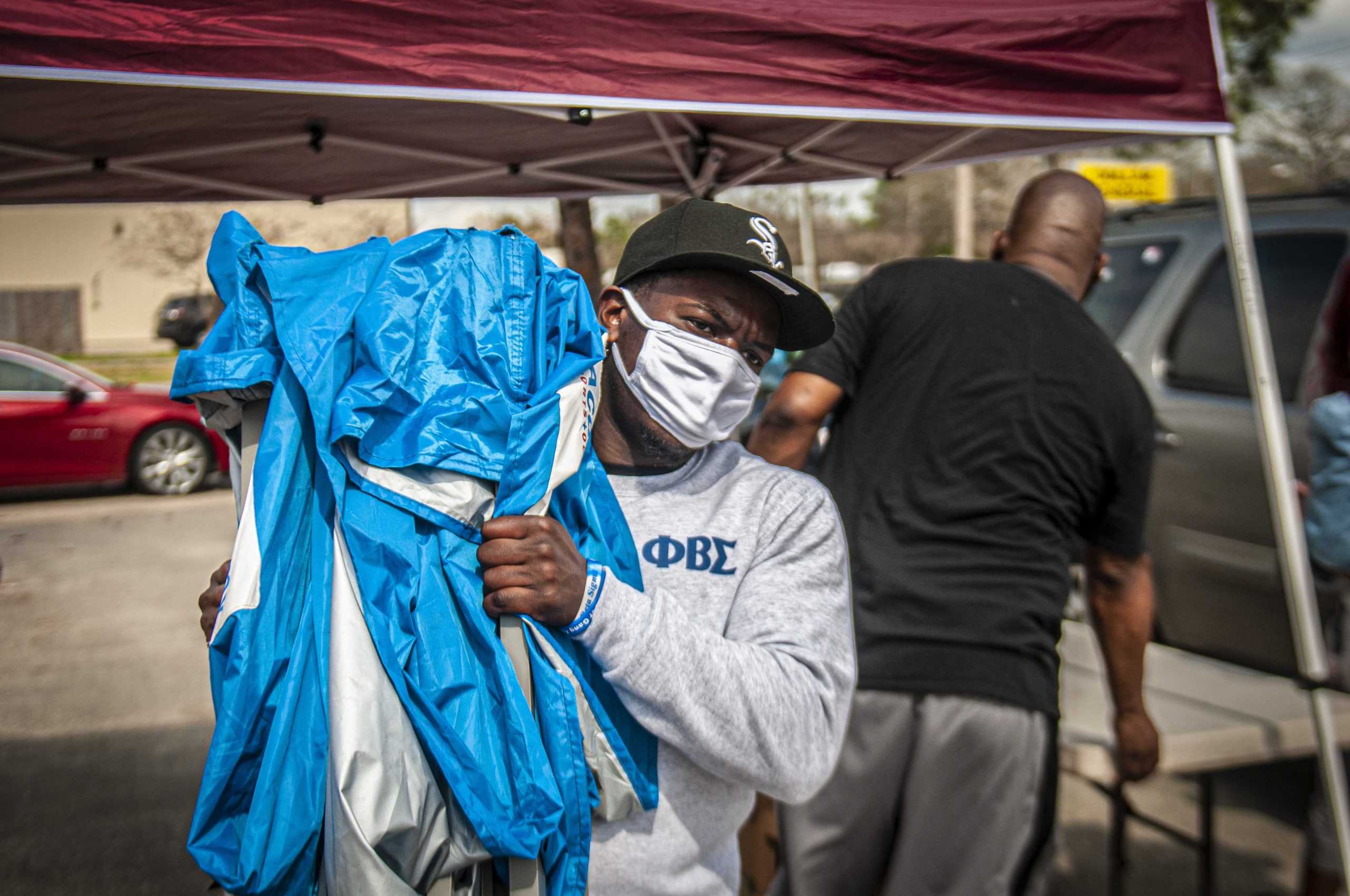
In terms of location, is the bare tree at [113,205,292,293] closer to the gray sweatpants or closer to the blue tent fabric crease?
the gray sweatpants

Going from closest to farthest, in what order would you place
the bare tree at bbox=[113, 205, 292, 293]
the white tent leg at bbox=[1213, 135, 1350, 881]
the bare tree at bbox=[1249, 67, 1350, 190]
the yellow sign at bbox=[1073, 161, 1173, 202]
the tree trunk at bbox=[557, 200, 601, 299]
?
the white tent leg at bbox=[1213, 135, 1350, 881] < the tree trunk at bbox=[557, 200, 601, 299] < the yellow sign at bbox=[1073, 161, 1173, 202] < the bare tree at bbox=[113, 205, 292, 293] < the bare tree at bbox=[1249, 67, 1350, 190]

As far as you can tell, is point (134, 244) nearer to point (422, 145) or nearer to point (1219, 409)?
point (422, 145)

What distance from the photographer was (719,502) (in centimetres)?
160

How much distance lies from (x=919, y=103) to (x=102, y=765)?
359cm

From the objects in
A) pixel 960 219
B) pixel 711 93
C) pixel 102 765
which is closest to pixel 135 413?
pixel 102 765

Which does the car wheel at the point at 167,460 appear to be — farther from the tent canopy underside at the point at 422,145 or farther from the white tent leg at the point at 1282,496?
the white tent leg at the point at 1282,496

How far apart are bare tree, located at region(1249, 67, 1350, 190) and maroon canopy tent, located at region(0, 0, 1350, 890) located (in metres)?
20.3

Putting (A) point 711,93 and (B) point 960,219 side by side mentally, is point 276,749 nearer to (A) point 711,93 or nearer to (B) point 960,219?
(A) point 711,93

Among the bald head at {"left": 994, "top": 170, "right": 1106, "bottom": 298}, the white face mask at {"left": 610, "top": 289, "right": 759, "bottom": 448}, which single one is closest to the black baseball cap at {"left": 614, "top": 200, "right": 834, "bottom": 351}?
the white face mask at {"left": 610, "top": 289, "right": 759, "bottom": 448}

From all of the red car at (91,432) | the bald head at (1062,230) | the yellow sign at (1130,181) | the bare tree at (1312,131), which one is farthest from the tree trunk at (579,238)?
the bare tree at (1312,131)

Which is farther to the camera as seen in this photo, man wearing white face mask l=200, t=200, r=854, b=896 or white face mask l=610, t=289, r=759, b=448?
white face mask l=610, t=289, r=759, b=448

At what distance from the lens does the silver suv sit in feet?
14.0

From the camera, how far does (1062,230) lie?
2.71 meters

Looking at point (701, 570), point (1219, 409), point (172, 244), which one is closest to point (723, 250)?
point (701, 570)
